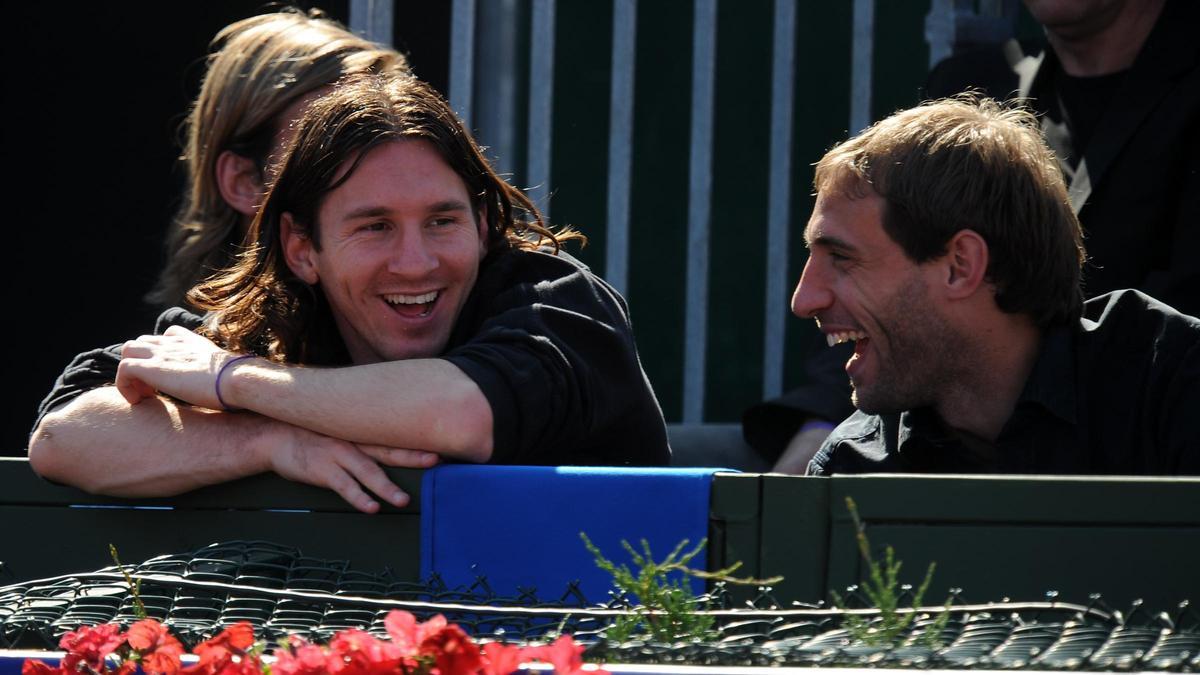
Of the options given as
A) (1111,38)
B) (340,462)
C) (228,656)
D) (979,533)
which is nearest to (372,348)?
(340,462)

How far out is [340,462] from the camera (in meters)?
2.32

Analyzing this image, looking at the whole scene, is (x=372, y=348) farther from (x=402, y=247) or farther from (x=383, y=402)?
(x=383, y=402)

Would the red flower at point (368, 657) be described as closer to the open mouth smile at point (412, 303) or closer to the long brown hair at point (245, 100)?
the open mouth smile at point (412, 303)

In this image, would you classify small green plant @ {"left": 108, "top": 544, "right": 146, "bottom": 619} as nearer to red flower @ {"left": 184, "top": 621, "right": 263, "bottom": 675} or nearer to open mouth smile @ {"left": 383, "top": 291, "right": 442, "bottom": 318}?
red flower @ {"left": 184, "top": 621, "right": 263, "bottom": 675}

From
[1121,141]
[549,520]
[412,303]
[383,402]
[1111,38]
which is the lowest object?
[549,520]

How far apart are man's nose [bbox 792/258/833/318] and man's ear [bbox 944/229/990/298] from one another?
0.22m

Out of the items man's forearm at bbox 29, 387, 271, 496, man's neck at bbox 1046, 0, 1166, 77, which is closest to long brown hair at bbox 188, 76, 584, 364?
man's forearm at bbox 29, 387, 271, 496

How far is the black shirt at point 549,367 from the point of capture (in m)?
2.53

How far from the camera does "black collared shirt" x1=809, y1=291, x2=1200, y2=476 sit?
2.47 meters

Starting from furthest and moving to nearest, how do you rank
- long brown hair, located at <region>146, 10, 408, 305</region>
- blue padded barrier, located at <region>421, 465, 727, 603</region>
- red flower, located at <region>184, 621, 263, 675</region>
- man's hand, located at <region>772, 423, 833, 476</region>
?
man's hand, located at <region>772, 423, 833, 476</region>, long brown hair, located at <region>146, 10, 408, 305</region>, blue padded barrier, located at <region>421, 465, 727, 603</region>, red flower, located at <region>184, 621, 263, 675</region>

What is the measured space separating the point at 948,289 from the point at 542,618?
1204 millimetres

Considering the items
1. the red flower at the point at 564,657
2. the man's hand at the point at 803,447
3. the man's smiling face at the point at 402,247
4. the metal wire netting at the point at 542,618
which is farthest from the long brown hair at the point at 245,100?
the red flower at the point at 564,657

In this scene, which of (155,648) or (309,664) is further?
(155,648)

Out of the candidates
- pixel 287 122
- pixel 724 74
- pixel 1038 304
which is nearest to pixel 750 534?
pixel 1038 304
